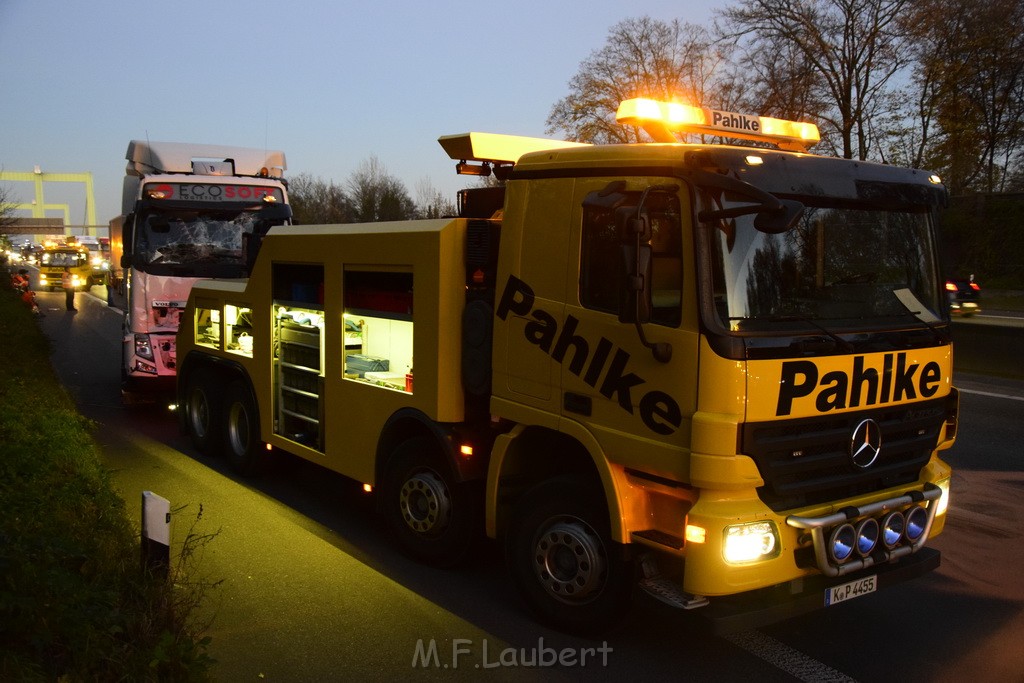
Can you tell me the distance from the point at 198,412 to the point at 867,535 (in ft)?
23.7

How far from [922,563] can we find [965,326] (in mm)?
11773

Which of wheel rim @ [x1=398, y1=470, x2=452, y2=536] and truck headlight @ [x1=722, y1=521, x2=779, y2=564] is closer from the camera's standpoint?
truck headlight @ [x1=722, y1=521, x2=779, y2=564]

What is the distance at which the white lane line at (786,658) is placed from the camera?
4.60 metres

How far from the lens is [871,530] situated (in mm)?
4672

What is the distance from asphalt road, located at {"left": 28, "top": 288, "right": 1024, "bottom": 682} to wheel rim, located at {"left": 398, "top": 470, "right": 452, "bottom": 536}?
1.03 feet

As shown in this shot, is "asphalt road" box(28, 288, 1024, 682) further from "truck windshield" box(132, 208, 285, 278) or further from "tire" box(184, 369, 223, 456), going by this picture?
"truck windshield" box(132, 208, 285, 278)

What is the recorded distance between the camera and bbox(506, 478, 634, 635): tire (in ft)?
15.8

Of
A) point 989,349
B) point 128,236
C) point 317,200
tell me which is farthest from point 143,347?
point 317,200

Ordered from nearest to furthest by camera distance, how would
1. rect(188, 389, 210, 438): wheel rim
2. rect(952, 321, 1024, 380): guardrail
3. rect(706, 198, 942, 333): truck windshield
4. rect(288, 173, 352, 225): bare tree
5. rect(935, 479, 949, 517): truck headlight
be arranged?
rect(706, 198, 942, 333): truck windshield → rect(935, 479, 949, 517): truck headlight → rect(188, 389, 210, 438): wheel rim → rect(952, 321, 1024, 380): guardrail → rect(288, 173, 352, 225): bare tree

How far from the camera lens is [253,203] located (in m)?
12.5

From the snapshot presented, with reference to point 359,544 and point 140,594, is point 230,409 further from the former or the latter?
point 140,594

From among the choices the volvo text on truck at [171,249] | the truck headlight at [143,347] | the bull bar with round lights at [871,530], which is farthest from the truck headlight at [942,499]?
the truck headlight at [143,347]

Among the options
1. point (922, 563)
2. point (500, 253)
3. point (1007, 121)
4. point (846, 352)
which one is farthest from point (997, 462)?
point (1007, 121)

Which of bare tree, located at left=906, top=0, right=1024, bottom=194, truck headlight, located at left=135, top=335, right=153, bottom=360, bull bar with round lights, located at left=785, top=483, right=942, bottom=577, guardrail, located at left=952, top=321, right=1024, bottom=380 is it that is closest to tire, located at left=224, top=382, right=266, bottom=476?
truck headlight, located at left=135, top=335, right=153, bottom=360
